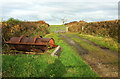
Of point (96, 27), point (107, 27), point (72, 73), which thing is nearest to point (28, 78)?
point (72, 73)

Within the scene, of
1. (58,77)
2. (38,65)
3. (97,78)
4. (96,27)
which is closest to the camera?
(58,77)

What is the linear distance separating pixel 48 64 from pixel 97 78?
220cm

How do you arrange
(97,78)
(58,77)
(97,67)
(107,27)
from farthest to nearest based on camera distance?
(107,27) → (97,67) → (97,78) → (58,77)

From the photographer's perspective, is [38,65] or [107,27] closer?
[38,65]

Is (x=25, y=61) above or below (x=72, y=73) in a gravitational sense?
above

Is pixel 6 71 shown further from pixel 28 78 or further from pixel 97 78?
pixel 97 78

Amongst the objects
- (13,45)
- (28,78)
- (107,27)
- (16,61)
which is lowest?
(28,78)

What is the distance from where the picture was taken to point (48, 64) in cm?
427

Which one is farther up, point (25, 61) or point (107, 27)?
point (107, 27)

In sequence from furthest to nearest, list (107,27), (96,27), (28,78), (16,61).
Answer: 1. (96,27)
2. (107,27)
3. (16,61)
4. (28,78)

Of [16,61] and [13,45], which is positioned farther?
[13,45]

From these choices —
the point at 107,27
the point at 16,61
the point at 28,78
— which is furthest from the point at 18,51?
the point at 107,27

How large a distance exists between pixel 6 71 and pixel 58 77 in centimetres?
206

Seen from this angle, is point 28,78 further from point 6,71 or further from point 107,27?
point 107,27
